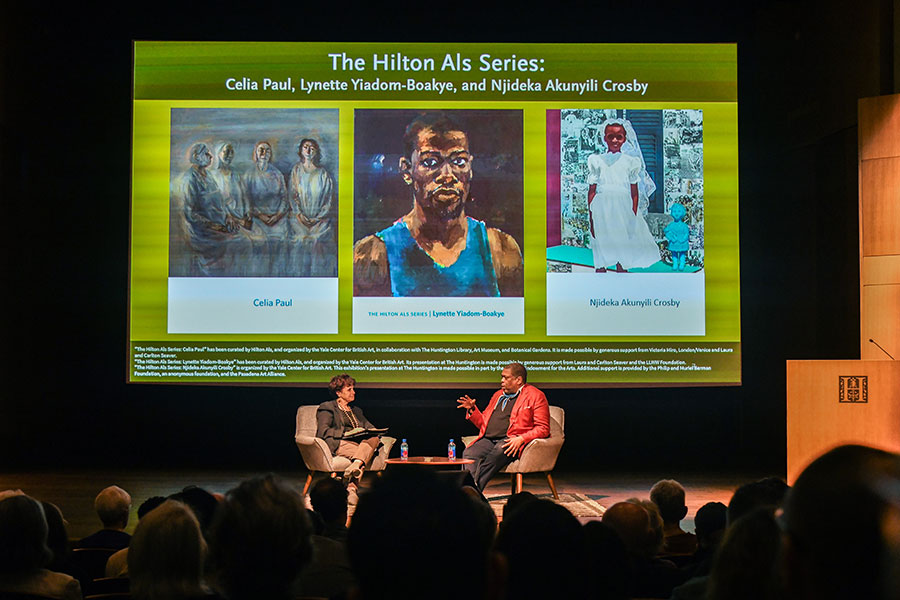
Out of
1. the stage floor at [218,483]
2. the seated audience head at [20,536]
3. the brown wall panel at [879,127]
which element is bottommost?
the stage floor at [218,483]

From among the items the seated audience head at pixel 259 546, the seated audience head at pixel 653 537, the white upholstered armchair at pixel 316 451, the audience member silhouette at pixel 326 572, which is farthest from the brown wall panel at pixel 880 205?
the seated audience head at pixel 259 546

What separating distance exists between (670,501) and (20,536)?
210cm

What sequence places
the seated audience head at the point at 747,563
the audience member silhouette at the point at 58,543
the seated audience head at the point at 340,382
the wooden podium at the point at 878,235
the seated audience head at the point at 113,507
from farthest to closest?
the seated audience head at the point at 340,382, the wooden podium at the point at 878,235, the seated audience head at the point at 113,507, the audience member silhouette at the point at 58,543, the seated audience head at the point at 747,563

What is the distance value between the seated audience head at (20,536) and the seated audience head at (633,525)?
141cm

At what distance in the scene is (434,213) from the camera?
7.51 m

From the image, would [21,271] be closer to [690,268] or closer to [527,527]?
[690,268]

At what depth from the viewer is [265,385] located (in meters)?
7.46

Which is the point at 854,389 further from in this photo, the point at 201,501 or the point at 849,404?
the point at 201,501

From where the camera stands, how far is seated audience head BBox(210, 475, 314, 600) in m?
1.44

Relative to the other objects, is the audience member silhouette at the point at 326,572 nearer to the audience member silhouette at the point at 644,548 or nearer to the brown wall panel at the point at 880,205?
the audience member silhouette at the point at 644,548

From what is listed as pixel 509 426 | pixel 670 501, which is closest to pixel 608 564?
pixel 670 501

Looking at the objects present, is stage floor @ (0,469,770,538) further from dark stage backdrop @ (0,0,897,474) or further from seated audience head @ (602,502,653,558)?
seated audience head @ (602,502,653,558)

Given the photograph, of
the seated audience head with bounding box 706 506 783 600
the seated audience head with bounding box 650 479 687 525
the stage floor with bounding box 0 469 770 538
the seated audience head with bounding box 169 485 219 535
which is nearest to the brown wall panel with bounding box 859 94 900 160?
the stage floor with bounding box 0 469 770 538

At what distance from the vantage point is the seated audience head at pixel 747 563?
1320mm
